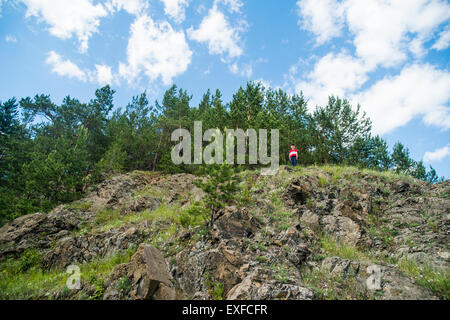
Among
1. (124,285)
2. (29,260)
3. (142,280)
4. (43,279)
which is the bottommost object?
(43,279)

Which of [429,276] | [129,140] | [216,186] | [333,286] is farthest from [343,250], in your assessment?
[129,140]

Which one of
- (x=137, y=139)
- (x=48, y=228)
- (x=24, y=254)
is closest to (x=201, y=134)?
(x=137, y=139)

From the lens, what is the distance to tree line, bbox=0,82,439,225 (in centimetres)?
1920

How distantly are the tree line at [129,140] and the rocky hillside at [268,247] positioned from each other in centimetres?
478

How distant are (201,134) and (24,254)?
17.3 meters

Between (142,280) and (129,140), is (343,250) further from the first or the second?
(129,140)

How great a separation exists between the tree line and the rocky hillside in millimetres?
4783

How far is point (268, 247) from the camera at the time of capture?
8836 mm

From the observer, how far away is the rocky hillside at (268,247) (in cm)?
666

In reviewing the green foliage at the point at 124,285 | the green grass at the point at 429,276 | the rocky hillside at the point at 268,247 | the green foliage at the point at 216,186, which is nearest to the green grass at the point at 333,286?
the rocky hillside at the point at 268,247

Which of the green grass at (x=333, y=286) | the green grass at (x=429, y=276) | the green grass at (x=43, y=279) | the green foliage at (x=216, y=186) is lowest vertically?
the green grass at (x=43, y=279)

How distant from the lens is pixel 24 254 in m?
12.3

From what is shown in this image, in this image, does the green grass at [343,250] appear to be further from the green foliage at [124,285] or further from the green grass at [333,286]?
the green foliage at [124,285]

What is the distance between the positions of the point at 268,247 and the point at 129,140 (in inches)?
1028
